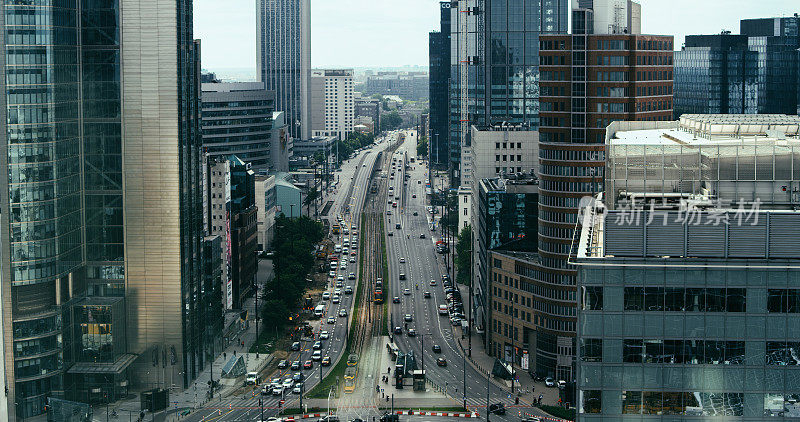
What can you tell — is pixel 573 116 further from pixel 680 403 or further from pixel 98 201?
pixel 680 403

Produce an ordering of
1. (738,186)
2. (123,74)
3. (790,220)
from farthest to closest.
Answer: (123,74)
(738,186)
(790,220)

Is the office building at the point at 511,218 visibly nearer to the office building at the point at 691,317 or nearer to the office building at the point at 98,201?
the office building at the point at 98,201

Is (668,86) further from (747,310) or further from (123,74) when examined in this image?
(747,310)

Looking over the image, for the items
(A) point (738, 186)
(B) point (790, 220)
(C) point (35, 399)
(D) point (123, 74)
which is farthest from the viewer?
(D) point (123, 74)

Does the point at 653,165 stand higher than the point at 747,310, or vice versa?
the point at 653,165

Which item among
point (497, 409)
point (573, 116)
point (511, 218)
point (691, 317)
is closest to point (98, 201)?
point (511, 218)

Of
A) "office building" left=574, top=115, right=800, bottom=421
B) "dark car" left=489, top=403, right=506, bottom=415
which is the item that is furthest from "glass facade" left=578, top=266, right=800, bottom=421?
"dark car" left=489, top=403, right=506, bottom=415

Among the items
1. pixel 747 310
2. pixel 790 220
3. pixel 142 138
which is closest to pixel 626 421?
pixel 747 310
